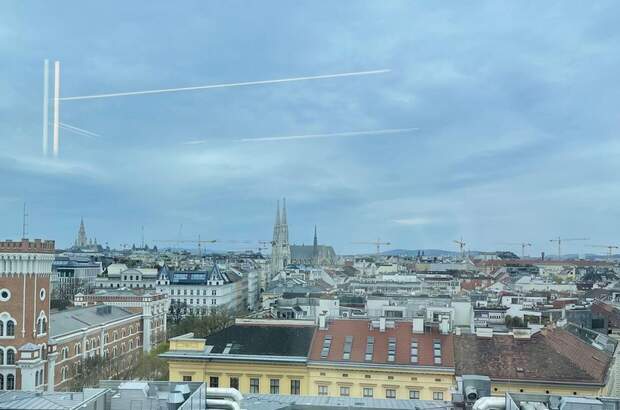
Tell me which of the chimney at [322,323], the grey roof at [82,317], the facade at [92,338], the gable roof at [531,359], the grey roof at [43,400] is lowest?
the facade at [92,338]

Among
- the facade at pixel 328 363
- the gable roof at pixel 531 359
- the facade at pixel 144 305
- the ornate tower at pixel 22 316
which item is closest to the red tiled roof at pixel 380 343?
the facade at pixel 328 363

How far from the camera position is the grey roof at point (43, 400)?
6.00 meters

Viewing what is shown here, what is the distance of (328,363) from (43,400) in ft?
27.6

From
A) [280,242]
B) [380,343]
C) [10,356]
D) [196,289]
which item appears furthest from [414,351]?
[280,242]

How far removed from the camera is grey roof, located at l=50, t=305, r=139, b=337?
800 inches

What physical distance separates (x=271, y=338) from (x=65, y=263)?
4516cm

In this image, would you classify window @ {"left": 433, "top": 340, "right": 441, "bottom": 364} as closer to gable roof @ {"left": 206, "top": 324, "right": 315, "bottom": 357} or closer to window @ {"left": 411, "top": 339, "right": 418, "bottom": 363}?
window @ {"left": 411, "top": 339, "right": 418, "bottom": 363}

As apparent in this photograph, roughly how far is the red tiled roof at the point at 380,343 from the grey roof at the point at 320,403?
4.27 meters

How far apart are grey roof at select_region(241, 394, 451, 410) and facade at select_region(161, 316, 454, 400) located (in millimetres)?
4042

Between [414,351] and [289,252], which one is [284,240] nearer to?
[289,252]

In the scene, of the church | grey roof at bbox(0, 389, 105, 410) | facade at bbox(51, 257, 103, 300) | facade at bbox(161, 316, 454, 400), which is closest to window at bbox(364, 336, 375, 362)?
facade at bbox(161, 316, 454, 400)

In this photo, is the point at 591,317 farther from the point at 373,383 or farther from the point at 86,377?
the point at 86,377

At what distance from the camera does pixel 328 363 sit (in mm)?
14047

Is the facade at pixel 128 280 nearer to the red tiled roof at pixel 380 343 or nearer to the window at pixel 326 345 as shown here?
the red tiled roof at pixel 380 343
